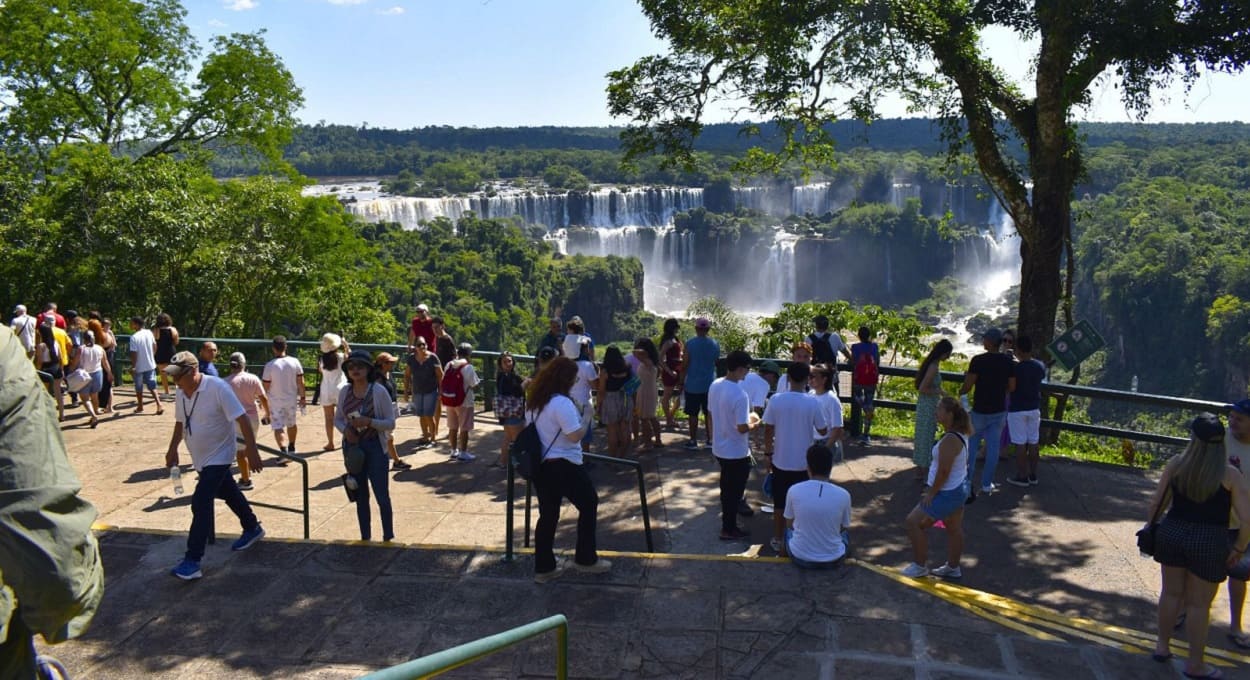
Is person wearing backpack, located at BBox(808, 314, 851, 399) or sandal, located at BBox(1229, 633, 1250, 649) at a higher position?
person wearing backpack, located at BBox(808, 314, 851, 399)

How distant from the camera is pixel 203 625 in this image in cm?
523

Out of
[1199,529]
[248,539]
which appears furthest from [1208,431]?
[248,539]

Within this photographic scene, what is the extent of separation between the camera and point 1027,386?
828 cm

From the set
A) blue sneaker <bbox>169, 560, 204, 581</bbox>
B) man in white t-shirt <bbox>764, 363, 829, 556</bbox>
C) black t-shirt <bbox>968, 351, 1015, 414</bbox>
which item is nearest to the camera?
blue sneaker <bbox>169, 560, 204, 581</bbox>

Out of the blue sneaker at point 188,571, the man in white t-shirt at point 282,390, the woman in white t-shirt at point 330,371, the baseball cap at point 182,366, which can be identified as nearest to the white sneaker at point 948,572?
the blue sneaker at point 188,571

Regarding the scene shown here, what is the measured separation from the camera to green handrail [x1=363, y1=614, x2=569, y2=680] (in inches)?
92.0

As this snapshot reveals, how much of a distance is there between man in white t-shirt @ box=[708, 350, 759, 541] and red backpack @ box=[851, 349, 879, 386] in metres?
3.18

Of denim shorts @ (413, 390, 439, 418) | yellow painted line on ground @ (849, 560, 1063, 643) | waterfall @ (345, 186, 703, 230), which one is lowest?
yellow painted line on ground @ (849, 560, 1063, 643)

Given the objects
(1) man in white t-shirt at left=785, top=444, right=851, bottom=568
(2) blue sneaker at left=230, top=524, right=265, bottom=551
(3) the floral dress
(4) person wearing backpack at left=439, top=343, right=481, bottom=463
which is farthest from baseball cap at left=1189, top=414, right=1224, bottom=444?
(4) person wearing backpack at left=439, top=343, right=481, bottom=463

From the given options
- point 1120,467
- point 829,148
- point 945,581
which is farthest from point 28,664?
point 829,148

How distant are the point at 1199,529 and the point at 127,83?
28309mm

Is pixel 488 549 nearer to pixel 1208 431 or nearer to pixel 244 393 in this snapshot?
pixel 244 393

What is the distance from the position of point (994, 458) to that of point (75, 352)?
10.2 metres

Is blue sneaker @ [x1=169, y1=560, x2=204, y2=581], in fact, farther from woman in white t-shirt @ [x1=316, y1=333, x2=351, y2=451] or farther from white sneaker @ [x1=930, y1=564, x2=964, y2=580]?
white sneaker @ [x1=930, y1=564, x2=964, y2=580]
